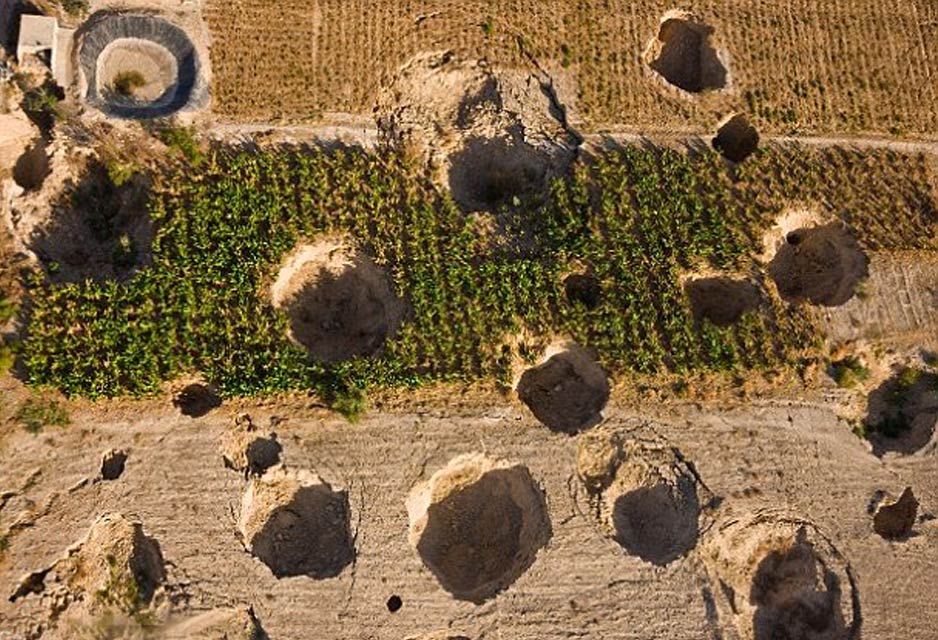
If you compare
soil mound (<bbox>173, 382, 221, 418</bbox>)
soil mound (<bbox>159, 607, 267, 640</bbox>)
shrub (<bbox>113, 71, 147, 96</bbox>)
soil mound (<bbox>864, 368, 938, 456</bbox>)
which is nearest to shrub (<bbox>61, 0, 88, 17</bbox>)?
shrub (<bbox>113, 71, 147, 96</bbox>)

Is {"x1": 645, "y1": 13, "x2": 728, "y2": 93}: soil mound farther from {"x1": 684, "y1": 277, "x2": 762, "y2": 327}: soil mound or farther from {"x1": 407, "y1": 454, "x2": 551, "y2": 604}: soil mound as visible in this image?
{"x1": 407, "y1": 454, "x2": 551, "y2": 604}: soil mound

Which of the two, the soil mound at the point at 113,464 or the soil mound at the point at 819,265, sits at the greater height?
the soil mound at the point at 819,265

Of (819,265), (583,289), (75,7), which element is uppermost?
(75,7)

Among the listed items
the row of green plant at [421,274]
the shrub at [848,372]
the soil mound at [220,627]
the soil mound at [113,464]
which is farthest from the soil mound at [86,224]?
the shrub at [848,372]

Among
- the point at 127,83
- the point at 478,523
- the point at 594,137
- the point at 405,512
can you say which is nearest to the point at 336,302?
the point at 405,512

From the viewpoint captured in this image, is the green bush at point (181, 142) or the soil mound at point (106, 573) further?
the green bush at point (181, 142)

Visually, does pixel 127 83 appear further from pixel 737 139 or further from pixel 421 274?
pixel 737 139

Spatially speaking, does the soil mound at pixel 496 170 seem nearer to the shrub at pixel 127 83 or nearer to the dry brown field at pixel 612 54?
the dry brown field at pixel 612 54

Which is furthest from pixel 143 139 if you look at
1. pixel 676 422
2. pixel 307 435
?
pixel 676 422
